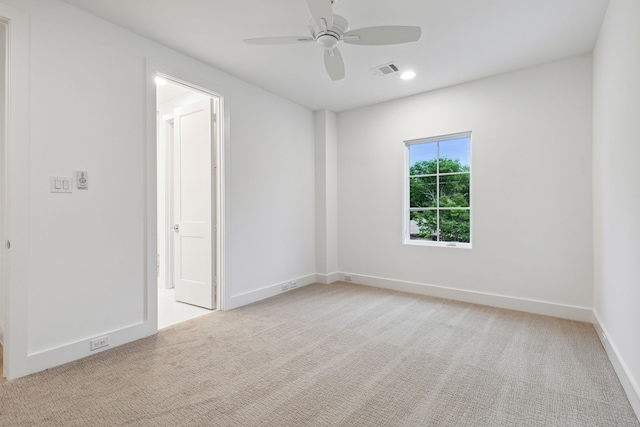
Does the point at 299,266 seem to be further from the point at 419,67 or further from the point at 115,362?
the point at 419,67

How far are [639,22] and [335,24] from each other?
1742 millimetres

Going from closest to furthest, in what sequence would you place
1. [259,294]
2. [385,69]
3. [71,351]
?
1. [71,351]
2. [385,69]
3. [259,294]

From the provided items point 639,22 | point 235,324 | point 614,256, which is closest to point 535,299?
point 614,256

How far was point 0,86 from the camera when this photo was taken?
265cm

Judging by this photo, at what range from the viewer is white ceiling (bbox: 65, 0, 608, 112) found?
2385 mm

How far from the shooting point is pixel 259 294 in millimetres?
3977

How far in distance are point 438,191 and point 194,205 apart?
10.3 feet

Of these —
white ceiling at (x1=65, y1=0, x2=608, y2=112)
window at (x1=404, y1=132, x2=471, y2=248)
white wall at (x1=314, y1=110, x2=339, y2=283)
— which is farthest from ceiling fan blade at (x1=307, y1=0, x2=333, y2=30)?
white wall at (x1=314, y1=110, x2=339, y2=283)

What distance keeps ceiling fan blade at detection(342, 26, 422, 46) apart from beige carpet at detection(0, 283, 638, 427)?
91.7 inches

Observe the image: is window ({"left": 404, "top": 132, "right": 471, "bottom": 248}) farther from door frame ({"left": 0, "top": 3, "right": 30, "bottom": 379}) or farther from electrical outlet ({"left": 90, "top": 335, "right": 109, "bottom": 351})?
door frame ({"left": 0, "top": 3, "right": 30, "bottom": 379})

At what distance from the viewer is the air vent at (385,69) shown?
133 inches

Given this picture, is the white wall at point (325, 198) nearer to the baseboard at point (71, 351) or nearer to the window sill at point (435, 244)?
the window sill at point (435, 244)

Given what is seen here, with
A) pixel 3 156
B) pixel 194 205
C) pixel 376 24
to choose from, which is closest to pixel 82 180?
pixel 3 156

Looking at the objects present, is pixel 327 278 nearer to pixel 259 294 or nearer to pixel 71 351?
pixel 259 294
